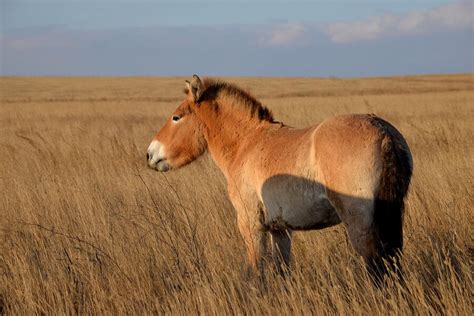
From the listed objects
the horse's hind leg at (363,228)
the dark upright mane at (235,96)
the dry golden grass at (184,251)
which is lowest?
the dry golden grass at (184,251)

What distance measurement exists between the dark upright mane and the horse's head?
0.20 metres

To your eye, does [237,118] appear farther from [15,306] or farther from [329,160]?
[15,306]

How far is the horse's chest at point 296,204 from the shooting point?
15.5ft

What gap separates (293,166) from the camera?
4984 mm

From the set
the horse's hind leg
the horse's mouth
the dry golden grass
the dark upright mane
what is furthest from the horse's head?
the horse's hind leg

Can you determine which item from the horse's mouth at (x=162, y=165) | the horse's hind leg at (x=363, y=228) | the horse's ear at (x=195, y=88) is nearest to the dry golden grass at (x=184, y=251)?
the horse's hind leg at (x=363, y=228)

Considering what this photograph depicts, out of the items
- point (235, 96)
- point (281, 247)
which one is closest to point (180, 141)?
point (235, 96)

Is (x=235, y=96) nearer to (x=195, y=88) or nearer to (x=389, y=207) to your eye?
(x=195, y=88)

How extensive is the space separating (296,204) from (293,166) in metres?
0.31

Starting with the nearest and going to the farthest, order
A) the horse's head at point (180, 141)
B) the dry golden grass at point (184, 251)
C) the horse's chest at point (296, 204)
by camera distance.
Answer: the dry golden grass at point (184, 251) < the horse's chest at point (296, 204) < the horse's head at point (180, 141)

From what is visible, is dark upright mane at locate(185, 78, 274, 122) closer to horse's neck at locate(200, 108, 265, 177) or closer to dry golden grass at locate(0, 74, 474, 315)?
horse's neck at locate(200, 108, 265, 177)

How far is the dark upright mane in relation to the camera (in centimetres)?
640

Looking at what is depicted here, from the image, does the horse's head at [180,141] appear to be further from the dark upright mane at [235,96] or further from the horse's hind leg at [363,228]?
the horse's hind leg at [363,228]

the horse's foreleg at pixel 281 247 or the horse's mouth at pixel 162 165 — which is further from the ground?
the horse's mouth at pixel 162 165
